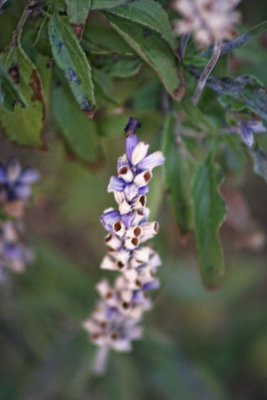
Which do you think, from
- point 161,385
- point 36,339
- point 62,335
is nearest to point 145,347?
point 161,385

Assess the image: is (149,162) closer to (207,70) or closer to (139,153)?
(139,153)

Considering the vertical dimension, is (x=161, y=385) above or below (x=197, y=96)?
below

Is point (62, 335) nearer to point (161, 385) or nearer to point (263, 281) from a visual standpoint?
point (161, 385)

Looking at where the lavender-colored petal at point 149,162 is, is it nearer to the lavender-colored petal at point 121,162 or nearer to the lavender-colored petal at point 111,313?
the lavender-colored petal at point 121,162

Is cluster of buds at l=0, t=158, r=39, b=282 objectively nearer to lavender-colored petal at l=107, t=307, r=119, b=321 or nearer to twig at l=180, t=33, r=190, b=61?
lavender-colored petal at l=107, t=307, r=119, b=321

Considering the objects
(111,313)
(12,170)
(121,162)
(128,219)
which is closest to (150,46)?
(121,162)

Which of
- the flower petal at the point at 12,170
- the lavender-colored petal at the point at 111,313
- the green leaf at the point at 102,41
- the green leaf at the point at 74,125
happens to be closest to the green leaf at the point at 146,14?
the green leaf at the point at 102,41
